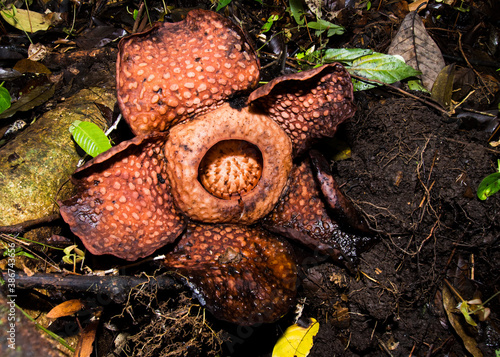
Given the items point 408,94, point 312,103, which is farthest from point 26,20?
point 408,94

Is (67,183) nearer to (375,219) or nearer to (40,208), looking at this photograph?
(40,208)

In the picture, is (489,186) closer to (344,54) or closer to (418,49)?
(418,49)

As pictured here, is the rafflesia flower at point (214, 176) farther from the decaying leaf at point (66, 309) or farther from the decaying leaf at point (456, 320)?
the decaying leaf at point (456, 320)

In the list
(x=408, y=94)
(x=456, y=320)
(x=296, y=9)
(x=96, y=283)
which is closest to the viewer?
(x=96, y=283)

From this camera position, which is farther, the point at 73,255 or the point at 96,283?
the point at 73,255

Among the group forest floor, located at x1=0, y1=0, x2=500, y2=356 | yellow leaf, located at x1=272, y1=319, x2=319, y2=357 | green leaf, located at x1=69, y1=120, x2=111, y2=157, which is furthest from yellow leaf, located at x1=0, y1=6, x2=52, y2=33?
yellow leaf, located at x1=272, y1=319, x2=319, y2=357

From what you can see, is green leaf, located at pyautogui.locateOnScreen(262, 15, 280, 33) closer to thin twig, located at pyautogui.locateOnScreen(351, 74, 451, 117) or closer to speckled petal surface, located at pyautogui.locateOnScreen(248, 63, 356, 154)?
thin twig, located at pyautogui.locateOnScreen(351, 74, 451, 117)

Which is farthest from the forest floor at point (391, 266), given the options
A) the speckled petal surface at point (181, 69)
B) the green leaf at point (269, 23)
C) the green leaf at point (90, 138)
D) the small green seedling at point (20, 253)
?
the green leaf at point (269, 23)
